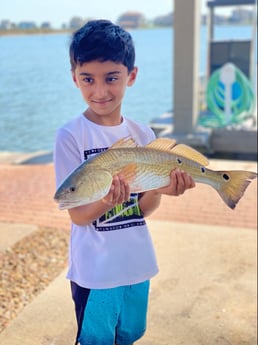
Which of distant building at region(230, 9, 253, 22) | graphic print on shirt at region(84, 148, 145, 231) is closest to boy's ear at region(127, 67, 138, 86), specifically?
graphic print on shirt at region(84, 148, 145, 231)

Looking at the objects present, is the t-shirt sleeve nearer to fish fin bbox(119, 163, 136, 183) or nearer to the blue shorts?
fish fin bbox(119, 163, 136, 183)

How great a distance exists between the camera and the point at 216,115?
360 inches

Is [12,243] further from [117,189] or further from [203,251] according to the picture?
[117,189]

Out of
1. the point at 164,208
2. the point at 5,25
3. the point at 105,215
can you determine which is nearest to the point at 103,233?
the point at 105,215

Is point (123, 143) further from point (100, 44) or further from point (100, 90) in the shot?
point (100, 44)

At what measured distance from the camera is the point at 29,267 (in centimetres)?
349

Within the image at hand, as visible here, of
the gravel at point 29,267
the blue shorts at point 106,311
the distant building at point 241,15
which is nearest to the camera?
the blue shorts at point 106,311

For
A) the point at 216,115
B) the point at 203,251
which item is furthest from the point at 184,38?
the point at 203,251

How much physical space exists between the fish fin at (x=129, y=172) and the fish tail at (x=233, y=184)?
291 mm

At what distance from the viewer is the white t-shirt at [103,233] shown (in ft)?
5.22

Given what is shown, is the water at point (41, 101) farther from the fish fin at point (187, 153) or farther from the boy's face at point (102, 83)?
the fish fin at point (187, 153)

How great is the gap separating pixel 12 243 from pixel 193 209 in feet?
6.30

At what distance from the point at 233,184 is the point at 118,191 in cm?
39

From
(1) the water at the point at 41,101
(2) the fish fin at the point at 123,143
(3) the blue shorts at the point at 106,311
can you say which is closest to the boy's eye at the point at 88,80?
(2) the fish fin at the point at 123,143
